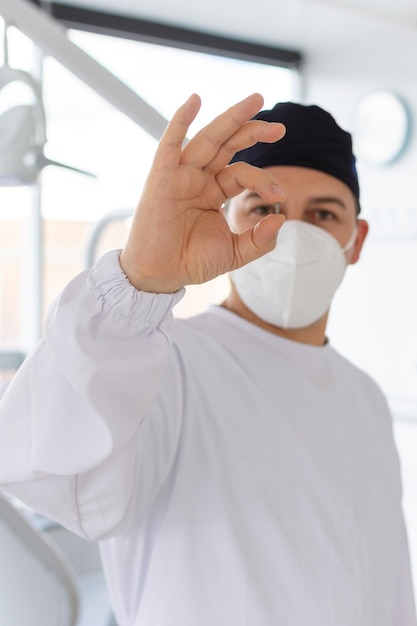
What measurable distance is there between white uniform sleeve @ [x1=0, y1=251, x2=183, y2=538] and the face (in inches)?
17.9

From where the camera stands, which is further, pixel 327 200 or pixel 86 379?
pixel 327 200

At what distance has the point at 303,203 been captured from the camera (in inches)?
45.6

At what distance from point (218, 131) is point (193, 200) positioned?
7 cm

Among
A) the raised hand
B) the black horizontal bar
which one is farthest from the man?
the black horizontal bar

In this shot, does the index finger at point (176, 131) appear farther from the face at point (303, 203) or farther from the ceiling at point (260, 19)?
the ceiling at point (260, 19)

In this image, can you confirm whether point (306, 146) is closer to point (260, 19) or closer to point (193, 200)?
point (193, 200)

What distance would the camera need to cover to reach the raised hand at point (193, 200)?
0.70 meters

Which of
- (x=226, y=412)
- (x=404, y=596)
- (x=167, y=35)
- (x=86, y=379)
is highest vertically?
(x=167, y=35)

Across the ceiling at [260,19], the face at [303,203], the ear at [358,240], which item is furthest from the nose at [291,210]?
the ceiling at [260,19]

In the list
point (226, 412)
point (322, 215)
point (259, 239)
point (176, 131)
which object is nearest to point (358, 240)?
point (322, 215)

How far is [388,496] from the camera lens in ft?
3.94

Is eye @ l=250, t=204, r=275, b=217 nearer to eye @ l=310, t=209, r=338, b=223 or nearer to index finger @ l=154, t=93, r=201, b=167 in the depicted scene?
eye @ l=310, t=209, r=338, b=223

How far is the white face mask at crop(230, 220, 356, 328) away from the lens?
3.72 ft

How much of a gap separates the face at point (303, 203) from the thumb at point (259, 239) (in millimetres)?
393
